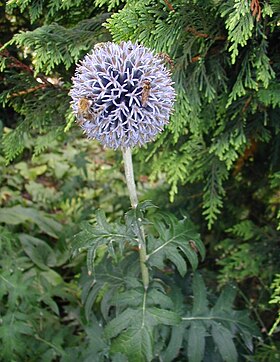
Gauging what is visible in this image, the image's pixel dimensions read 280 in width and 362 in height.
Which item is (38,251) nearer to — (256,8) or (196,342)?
(196,342)

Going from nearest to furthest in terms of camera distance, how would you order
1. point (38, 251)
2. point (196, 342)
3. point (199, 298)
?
point (196, 342) < point (199, 298) < point (38, 251)

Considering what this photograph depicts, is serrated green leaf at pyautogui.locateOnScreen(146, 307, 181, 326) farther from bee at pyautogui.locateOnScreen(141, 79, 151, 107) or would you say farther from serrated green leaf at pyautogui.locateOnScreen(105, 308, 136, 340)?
bee at pyautogui.locateOnScreen(141, 79, 151, 107)

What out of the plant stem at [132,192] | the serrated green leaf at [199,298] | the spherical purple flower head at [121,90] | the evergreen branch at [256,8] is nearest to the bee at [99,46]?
the spherical purple flower head at [121,90]

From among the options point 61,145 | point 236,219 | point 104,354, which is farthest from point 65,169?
point 104,354

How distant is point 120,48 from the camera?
1.23 meters

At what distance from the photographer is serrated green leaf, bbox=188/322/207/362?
1.51 meters

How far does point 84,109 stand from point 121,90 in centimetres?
10

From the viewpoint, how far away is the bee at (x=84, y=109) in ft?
3.86

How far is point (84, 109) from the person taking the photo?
46.4 inches

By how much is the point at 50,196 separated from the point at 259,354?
6.67ft

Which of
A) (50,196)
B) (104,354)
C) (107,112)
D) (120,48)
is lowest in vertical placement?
(104,354)

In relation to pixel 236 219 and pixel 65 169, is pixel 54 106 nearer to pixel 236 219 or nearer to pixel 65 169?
pixel 236 219

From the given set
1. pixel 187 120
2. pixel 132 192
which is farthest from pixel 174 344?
pixel 187 120

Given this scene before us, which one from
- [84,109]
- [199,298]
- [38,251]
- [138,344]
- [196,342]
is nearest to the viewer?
[84,109]
